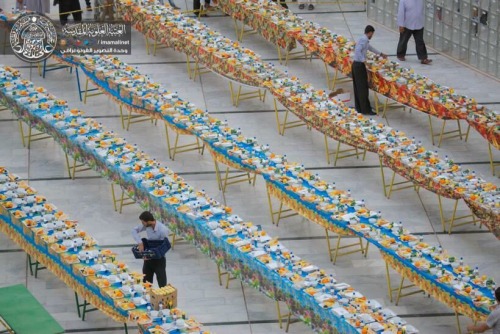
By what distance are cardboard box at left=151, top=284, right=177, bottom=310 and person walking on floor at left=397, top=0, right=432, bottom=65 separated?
1084 centimetres

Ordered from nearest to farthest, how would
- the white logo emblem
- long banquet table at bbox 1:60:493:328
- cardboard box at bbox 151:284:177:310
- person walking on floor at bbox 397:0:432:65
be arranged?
1. cardboard box at bbox 151:284:177:310
2. long banquet table at bbox 1:60:493:328
3. the white logo emblem
4. person walking on floor at bbox 397:0:432:65

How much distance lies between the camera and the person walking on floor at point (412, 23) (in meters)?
25.5

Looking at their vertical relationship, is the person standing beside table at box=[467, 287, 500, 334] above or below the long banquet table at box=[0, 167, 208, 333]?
below

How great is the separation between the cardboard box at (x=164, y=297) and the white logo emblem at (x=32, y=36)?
9.36 metres

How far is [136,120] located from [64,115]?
2.14m

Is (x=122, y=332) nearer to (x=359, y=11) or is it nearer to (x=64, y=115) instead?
(x=64, y=115)

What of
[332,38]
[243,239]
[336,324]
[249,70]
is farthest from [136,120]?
[336,324]

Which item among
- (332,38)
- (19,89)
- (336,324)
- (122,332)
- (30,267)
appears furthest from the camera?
(332,38)

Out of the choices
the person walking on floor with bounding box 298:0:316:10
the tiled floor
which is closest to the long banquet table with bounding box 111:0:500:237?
the tiled floor

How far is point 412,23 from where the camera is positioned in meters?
→ 25.5

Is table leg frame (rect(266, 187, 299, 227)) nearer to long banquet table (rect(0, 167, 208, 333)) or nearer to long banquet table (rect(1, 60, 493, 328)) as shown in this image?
long banquet table (rect(1, 60, 493, 328))

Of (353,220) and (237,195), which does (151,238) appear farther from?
(237,195)

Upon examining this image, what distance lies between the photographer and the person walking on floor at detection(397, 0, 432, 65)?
83.6 ft

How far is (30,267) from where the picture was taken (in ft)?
61.0
